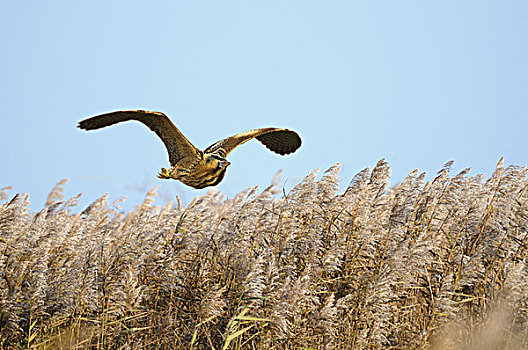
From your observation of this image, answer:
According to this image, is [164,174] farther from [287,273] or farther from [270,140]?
[270,140]

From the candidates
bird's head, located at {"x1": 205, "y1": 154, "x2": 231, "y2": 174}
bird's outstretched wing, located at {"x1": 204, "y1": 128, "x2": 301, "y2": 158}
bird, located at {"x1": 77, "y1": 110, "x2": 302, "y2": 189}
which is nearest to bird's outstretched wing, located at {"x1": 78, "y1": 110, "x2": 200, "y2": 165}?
bird, located at {"x1": 77, "y1": 110, "x2": 302, "y2": 189}

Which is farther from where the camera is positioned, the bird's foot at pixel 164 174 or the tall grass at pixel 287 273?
the bird's foot at pixel 164 174

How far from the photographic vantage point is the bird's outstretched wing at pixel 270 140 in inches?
214

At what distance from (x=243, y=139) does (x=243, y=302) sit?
1.96 m

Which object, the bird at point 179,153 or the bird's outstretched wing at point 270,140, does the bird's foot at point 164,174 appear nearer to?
the bird at point 179,153

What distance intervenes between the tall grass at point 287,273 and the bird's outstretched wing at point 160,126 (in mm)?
441

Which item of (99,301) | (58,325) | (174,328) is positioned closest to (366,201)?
(174,328)

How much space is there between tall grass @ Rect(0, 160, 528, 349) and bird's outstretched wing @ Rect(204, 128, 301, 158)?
0.50 metres

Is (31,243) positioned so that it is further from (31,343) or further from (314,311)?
(314,311)

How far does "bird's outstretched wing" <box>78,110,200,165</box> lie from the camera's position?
4691 millimetres

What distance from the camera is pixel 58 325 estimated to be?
4.41 meters

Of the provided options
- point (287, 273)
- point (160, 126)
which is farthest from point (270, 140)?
point (287, 273)

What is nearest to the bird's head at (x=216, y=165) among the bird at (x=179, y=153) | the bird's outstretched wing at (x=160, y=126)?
the bird at (x=179, y=153)

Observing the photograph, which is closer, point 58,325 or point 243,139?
point 58,325
